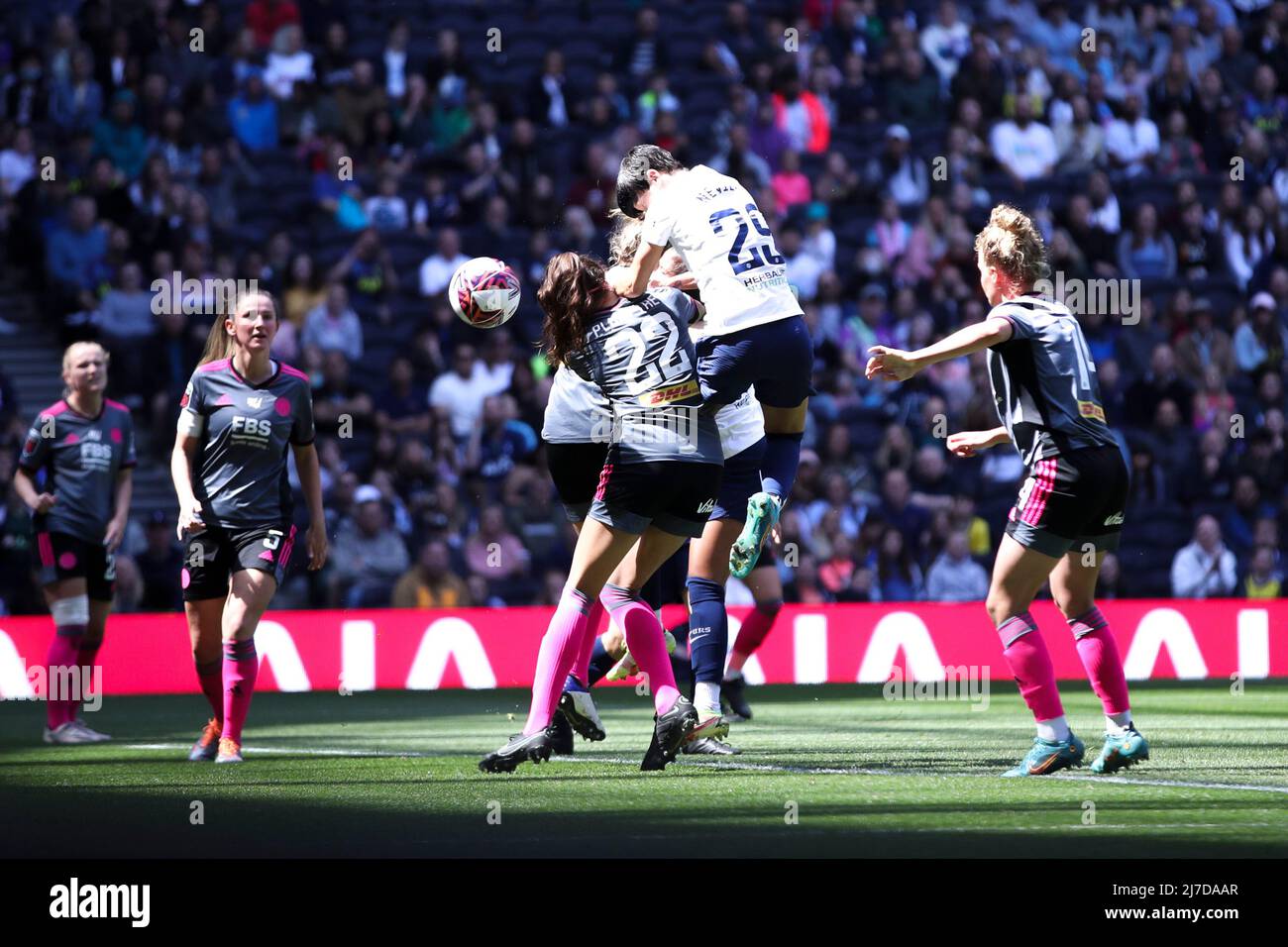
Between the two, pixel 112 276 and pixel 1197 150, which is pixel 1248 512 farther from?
pixel 112 276

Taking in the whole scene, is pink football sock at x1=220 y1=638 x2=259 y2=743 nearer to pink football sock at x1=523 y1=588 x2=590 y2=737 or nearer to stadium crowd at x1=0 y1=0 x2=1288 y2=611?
pink football sock at x1=523 y1=588 x2=590 y2=737

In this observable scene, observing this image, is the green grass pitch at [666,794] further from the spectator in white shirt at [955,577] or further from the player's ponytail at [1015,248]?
the spectator in white shirt at [955,577]

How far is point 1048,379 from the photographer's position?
280 inches

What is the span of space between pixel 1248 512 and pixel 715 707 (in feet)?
33.5

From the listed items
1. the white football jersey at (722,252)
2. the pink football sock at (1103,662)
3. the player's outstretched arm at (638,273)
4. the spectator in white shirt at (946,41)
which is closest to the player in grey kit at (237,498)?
the player's outstretched arm at (638,273)

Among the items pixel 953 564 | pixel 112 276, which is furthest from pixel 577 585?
pixel 112 276

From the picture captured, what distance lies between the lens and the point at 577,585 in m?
7.20

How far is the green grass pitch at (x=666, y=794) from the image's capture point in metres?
5.61

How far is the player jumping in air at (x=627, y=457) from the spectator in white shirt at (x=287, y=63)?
11809 millimetres

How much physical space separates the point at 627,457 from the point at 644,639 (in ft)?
2.51

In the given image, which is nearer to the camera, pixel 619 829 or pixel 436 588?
pixel 619 829

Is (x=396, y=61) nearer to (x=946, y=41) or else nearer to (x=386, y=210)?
(x=386, y=210)

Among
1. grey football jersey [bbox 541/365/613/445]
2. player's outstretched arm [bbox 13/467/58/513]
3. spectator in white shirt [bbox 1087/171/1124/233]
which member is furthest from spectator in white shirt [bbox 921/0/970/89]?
grey football jersey [bbox 541/365/613/445]

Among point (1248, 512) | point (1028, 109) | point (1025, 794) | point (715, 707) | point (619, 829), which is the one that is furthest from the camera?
point (1028, 109)
